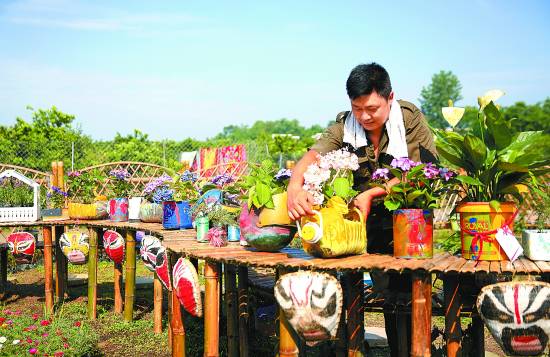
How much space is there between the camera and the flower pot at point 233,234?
384 cm

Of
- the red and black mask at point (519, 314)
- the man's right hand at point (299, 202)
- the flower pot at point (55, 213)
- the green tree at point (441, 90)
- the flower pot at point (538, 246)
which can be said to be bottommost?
A: the red and black mask at point (519, 314)

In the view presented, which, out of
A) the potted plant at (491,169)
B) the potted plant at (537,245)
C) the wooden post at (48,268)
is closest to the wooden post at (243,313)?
the potted plant at (491,169)

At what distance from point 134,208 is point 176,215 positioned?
1.12 m

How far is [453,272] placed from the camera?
102 inches

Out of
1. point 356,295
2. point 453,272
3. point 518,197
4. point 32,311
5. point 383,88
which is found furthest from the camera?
point 32,311

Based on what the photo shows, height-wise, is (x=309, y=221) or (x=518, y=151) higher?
(x=518, y=151)

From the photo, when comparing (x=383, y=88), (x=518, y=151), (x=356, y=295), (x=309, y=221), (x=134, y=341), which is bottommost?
(x=134, y=341)

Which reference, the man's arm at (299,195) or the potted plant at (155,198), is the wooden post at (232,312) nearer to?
the potted plant at (155,198)

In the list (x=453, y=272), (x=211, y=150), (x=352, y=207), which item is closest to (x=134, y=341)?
(x=352, y=207)

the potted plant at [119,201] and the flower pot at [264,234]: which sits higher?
the potted plant at [119,201]

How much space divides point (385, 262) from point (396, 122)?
815mm

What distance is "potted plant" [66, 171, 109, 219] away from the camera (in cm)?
610

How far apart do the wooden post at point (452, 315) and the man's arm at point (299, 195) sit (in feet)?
2.31

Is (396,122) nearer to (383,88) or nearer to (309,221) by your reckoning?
(383,88)
